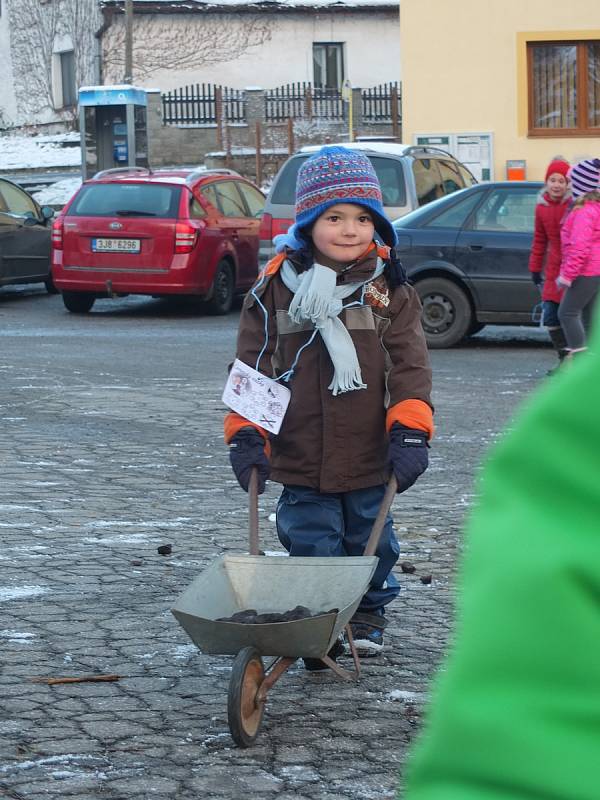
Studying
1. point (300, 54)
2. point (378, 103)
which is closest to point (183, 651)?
point (378, 103)

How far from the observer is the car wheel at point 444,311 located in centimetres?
1356

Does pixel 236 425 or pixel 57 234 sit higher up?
pixel 57 234

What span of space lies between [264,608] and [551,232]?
7594 millimetres

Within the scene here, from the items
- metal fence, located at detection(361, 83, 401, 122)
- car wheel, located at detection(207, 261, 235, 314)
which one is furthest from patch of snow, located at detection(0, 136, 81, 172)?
car wheel, located at detection(207, 261, 235, 314)

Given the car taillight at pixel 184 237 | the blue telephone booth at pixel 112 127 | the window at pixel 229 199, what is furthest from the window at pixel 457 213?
the blue telephone booth at pixel 112 127

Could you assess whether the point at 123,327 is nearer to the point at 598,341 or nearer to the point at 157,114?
the point at 598,341

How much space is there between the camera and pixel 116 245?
16.2 m

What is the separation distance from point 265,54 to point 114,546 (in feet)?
130

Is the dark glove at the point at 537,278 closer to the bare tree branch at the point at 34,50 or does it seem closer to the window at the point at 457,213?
the window at the point at 457,213

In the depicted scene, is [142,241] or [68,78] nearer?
[142,241]

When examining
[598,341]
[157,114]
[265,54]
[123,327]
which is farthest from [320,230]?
[265,54]

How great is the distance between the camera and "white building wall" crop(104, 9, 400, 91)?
44.3m

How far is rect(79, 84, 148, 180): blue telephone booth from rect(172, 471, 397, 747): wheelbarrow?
2684 cm

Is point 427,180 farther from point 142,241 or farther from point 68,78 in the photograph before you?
point 68,78
